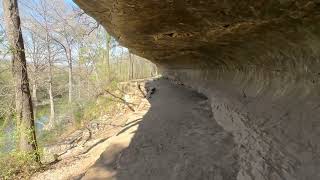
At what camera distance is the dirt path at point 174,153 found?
443cm

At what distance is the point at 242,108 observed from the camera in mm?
5391

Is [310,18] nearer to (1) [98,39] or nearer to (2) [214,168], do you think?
(2) [214,168]

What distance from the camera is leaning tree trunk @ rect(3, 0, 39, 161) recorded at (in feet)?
28.1

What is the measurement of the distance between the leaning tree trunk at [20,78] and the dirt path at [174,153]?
268 cm

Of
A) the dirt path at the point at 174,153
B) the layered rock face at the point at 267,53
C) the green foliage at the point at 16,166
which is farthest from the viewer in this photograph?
the green foliage at the point at 16,166

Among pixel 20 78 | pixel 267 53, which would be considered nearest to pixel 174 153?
pixel 267 53

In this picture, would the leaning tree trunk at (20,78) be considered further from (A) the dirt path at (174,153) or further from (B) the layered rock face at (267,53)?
(B) the layered rock face at (267,53)

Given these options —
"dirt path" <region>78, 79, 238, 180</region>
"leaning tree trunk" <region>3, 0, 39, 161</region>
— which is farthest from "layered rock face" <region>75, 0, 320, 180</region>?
"leaning tree trunk" <region>3, 0, 39, 161</region>

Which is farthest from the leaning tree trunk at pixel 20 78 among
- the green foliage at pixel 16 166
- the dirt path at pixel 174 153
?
the dirt path at pixel 174 153

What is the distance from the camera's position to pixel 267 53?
14.2 feet

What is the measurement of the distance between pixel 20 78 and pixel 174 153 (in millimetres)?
5237

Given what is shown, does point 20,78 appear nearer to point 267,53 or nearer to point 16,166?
point 16,166

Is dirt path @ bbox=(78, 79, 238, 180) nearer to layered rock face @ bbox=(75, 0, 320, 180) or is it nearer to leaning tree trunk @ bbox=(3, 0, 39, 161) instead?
layered rock face @ bbox=(75, 0, 320, 180)

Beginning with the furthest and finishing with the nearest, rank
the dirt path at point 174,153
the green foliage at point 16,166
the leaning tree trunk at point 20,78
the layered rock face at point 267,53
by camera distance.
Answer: the leaning tree trunk at point 20,78 → the green foliage at point 16,166 → the dirt path at point 174,153 → the layered rock face at point 267,53
